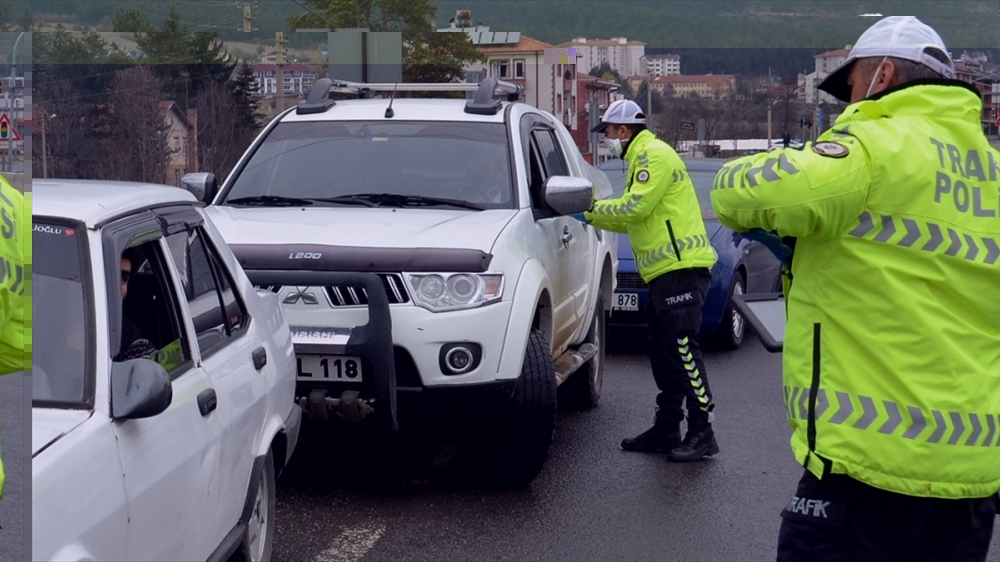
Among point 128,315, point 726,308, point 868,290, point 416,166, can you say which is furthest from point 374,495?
point 726,308

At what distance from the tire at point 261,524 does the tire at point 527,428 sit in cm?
157

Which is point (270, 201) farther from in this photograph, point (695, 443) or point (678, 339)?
point (695, 443)

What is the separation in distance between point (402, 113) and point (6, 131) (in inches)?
184

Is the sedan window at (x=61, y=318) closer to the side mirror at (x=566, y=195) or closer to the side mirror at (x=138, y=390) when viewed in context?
the side mirror at (x=138, y=390)

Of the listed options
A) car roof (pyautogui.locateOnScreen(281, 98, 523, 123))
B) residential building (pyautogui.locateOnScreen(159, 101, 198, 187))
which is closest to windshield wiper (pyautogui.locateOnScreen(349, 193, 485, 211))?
car roof (pyautogui.locateOnScreen(281, 98, 523, 123))

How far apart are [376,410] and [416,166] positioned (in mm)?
1805

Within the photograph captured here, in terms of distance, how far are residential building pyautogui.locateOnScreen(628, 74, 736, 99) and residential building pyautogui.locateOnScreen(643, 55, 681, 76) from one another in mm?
115

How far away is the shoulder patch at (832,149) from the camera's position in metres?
2.75

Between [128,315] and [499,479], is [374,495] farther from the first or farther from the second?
[128,315]

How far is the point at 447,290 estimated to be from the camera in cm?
569

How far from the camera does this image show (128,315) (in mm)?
3805

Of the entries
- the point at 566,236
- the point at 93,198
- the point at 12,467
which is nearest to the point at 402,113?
the point at 566,236

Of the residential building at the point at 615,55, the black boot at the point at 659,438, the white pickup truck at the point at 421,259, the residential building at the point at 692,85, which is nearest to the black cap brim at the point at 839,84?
the white pickup truck at the point at 421,259

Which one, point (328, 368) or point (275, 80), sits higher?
point (275, 80)
